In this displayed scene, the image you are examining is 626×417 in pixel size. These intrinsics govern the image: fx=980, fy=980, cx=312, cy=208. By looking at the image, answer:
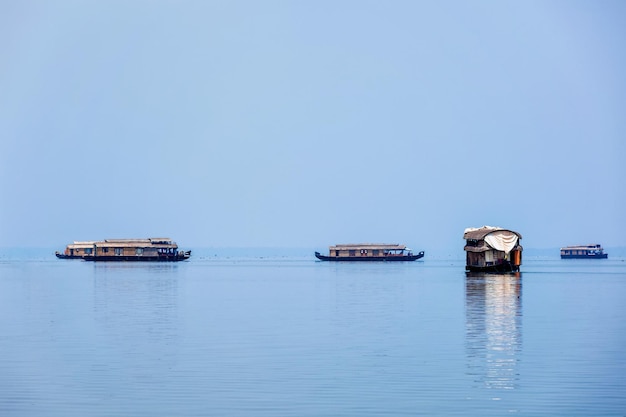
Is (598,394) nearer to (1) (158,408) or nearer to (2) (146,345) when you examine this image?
(1) (158,408)

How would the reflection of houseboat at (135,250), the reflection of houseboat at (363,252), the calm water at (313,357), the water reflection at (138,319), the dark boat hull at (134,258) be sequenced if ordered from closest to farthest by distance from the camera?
1. the calm water at (313,357)
2. the water reflection at (138,319)
3. the dark boat hull at (134,258)
4. the reflection of houseboat at (135,250)
5. the reflection of houseboat at (363,252)

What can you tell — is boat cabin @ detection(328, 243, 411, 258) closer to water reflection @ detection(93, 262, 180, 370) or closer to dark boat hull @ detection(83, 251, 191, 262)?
dark boat hull @ detection(83, 251, 191, 262)

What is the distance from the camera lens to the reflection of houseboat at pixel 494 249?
102m

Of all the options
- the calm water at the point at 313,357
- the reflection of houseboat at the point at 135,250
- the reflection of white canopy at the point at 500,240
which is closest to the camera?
the calm water at the point at 313,357

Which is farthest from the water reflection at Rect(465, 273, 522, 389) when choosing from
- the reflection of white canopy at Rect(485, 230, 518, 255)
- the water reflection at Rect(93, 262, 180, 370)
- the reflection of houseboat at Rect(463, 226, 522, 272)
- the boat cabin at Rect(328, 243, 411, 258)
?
the boat cabin at Rect(328, 243, 411, 258)

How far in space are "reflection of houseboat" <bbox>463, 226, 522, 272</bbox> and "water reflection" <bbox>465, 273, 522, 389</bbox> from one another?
68.8ft

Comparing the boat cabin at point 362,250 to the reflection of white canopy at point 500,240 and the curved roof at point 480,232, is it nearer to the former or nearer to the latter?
the curved roof at point 480,232

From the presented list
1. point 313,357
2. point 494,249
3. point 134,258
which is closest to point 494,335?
point 313,357

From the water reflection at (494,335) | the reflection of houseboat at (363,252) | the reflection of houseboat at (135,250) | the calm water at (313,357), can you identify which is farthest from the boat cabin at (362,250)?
the calm water at (313,357)

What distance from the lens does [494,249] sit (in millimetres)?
103312

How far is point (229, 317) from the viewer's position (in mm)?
55500

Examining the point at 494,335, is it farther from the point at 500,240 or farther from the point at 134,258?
the point at 134,258

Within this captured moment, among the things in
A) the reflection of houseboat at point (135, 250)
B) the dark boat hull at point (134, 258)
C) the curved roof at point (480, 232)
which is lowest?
the dark boat hull at point (134, 258)

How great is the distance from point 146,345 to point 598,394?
1970 cm
